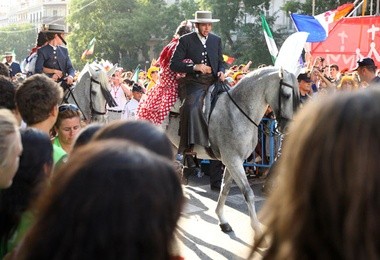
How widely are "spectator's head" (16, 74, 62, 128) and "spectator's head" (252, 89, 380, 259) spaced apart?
8.82ft

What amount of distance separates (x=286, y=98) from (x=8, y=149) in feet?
16.2

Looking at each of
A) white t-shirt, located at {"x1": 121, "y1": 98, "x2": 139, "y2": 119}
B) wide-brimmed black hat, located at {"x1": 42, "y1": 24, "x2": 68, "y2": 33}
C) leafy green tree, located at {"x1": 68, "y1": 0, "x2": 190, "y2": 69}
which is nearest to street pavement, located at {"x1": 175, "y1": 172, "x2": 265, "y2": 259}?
white t-shirt, located at {"x1": 121, "y1": 98, "x2": 139, "y2": 119}

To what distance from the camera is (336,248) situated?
1.34 meters

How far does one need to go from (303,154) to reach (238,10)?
4845cm

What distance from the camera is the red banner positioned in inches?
533

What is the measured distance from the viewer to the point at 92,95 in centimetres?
895

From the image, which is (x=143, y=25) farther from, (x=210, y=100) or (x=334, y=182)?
(x=334, y=182)

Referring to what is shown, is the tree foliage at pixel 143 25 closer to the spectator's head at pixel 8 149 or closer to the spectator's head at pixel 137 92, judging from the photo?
the spectator's head at pixel 137 92

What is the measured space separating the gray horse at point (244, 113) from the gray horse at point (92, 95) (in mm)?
2306

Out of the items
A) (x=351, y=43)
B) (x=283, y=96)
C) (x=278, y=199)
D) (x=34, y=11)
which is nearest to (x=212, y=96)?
(x=283, y=96)

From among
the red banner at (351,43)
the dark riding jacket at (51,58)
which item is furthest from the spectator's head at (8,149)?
the red banner at (351,43)

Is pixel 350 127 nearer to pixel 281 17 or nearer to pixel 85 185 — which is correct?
pixel 85 185

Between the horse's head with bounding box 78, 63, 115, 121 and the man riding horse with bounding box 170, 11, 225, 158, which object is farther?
the horse's head with bounding box 78, 63, 115, 121

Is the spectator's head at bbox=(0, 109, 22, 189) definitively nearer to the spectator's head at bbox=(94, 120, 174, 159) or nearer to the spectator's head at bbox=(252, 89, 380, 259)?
the spectator's head at bbox=(94, 120, 174, 159)
